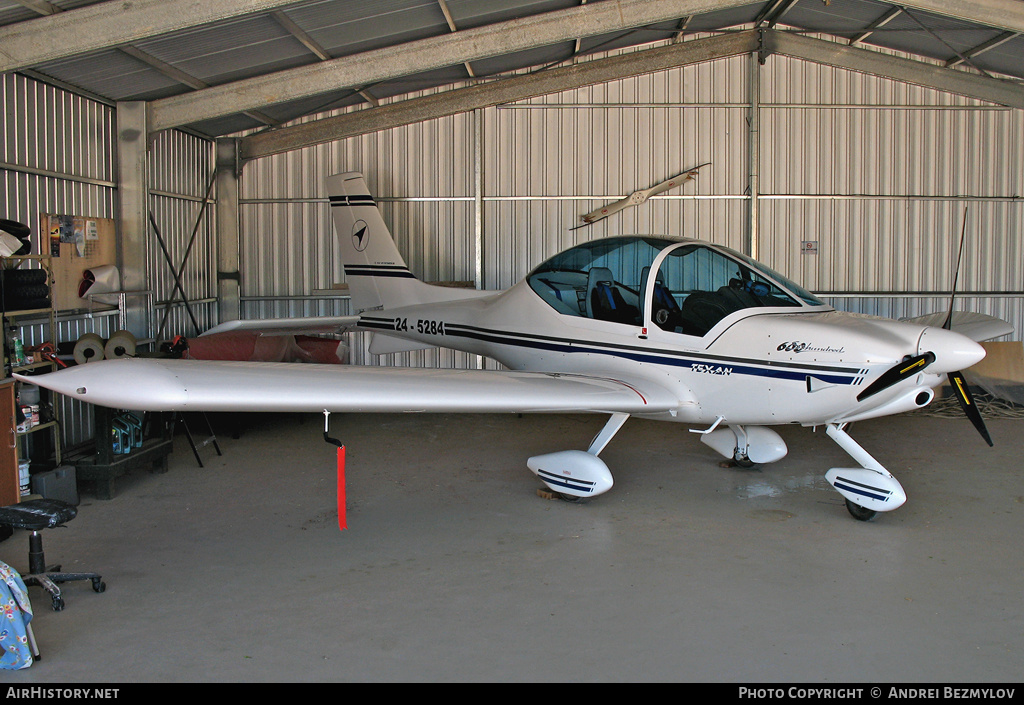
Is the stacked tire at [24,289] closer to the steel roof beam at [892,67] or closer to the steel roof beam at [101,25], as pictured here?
the steel roof beam at [101,25]

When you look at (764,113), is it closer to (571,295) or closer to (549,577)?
(571,295)

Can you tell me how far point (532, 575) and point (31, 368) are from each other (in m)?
3.82

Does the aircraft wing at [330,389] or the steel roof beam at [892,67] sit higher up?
the steel roof beam at [892,67]

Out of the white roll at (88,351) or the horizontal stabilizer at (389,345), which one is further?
the horizontal stabilizer at (389,345)

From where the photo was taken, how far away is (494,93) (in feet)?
36.2

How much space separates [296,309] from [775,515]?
752 centimetres

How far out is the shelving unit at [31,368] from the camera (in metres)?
5.60

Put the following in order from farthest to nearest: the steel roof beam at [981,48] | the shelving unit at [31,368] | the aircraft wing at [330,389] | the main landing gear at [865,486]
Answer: the steel roof beam at [981,48] < the shelving unit at [31,368] < the main landing gear at [865,486] < the aircraft wing at [330,389]

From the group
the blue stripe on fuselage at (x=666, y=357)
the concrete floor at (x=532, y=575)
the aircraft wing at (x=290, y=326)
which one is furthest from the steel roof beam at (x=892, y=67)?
the aircraft wing at (x=290, y=326)

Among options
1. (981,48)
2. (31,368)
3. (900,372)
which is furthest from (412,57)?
(981,48)

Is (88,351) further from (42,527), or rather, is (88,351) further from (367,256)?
(367,256)

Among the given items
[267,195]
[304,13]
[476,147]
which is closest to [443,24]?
[304,13]

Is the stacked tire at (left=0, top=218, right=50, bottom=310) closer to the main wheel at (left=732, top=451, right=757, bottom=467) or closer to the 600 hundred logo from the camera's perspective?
the 600 hundred logo

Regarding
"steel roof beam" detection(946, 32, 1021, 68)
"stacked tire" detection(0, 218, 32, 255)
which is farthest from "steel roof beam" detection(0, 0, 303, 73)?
"steel roof beam" detection(946, 32, 1021, 68)
